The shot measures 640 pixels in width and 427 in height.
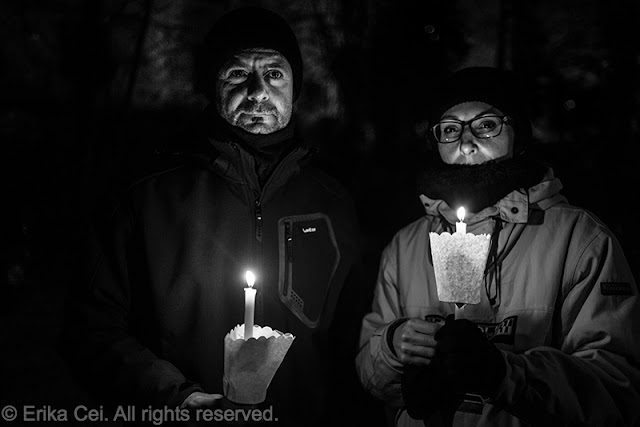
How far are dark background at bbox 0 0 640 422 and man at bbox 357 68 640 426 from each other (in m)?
2.17

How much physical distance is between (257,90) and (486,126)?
4.55ft

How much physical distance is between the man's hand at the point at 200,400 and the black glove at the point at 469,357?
0.97 m

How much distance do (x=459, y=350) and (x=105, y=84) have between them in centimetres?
669

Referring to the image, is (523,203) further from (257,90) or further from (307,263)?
(257,90)

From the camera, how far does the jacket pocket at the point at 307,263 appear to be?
11.4 feet

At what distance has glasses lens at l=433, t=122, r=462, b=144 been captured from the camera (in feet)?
11.8

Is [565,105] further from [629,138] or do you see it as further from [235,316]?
[235,316]

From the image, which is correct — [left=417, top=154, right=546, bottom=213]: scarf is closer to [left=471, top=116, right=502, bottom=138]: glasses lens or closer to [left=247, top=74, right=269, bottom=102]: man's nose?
[left=471, top=116, right=502, bottom=138]: glasses lens

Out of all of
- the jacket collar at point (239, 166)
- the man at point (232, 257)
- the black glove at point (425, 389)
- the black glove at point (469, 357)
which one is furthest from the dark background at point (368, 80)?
the black glove at point (469, 357)

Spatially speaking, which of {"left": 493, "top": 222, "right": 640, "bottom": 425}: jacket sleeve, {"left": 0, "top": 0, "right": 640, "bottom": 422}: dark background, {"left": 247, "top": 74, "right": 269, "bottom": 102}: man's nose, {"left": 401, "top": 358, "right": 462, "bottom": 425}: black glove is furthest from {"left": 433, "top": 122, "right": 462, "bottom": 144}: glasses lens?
{"left": 0, "top": 0, "right": 640, "bottom": 422}: dark background

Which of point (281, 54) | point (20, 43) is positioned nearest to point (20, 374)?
point (20, 43)

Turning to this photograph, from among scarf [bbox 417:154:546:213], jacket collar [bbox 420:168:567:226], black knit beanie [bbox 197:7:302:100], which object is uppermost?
black knit beanie [bbox 197:7:302:100]

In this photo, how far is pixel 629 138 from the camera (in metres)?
6.44

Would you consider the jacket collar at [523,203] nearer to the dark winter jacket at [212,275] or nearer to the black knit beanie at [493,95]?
the black knit beanie at [493,95]
